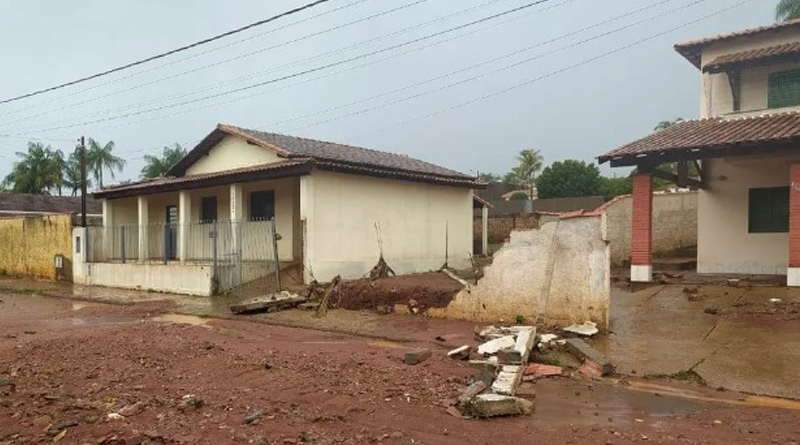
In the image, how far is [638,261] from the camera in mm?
14000

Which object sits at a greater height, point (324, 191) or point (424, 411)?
point (324, 191)

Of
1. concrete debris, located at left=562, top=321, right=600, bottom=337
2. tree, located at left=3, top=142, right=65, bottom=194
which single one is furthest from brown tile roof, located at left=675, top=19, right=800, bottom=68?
tree, located at left=3, top=142, right=65, bottom=194

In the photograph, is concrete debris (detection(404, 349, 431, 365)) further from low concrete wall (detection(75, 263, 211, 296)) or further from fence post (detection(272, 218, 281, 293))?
low concrete wall (detection(75, 263, 211, 296))

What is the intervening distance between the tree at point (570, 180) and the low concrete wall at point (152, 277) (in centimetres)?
2447

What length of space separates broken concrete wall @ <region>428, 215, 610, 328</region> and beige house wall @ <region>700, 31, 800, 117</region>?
9.41 metres

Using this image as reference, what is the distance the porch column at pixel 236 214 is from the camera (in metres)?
16.4

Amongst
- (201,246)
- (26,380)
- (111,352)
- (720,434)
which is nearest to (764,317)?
(720,434)

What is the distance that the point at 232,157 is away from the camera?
2022 centimetres

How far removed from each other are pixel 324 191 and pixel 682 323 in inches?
394

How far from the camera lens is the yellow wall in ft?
76.3

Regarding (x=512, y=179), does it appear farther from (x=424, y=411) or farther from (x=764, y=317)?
(x=424, y=411)

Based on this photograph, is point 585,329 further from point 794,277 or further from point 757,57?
point 757,57

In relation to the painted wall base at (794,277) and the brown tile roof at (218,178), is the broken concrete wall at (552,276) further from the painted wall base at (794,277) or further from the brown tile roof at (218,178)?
the brown tile roof at (218,178)

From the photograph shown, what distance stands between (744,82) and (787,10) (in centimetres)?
1776
